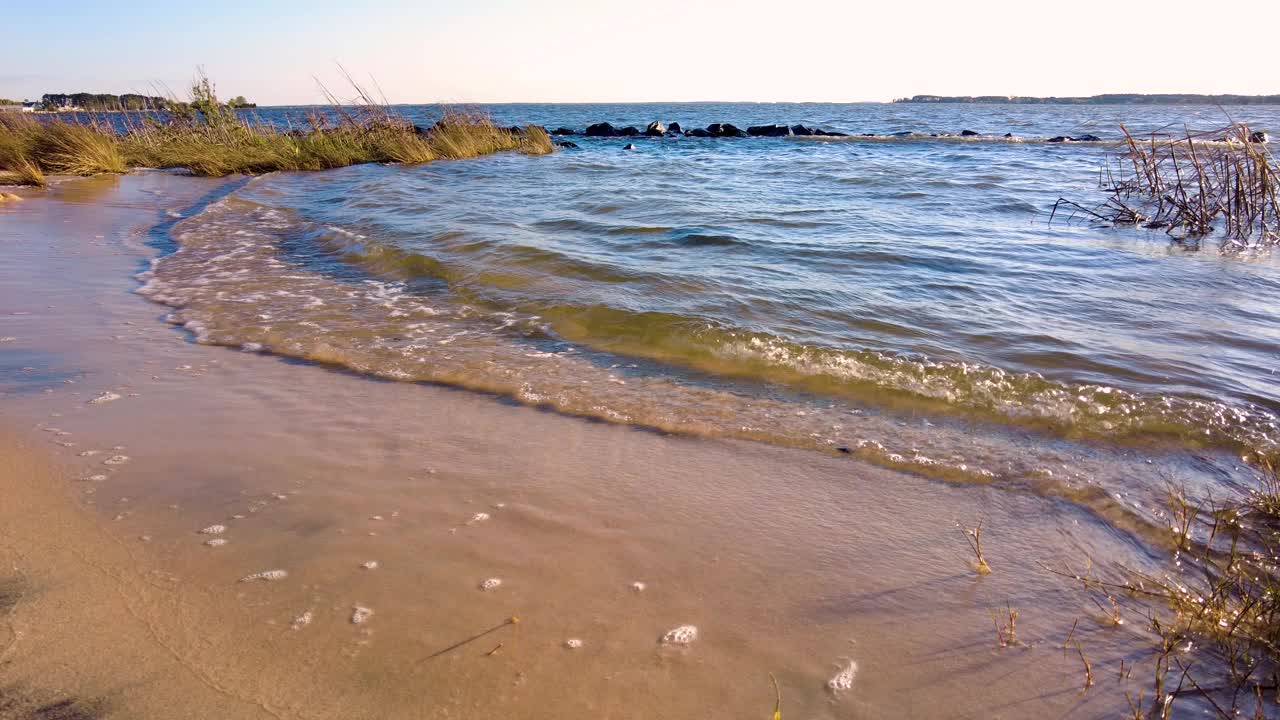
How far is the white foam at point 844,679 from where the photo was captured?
6.18ft

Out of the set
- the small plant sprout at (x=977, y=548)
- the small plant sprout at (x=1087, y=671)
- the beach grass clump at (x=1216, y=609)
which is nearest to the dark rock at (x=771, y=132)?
the beach grass clump at (x=1216, y=609)

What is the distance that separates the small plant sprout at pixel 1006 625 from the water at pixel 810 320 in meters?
1.06

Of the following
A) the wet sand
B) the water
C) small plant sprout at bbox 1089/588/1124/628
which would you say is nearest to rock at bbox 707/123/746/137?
the water

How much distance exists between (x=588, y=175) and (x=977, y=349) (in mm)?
12907

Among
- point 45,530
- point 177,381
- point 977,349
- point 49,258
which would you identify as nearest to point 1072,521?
point 977,349

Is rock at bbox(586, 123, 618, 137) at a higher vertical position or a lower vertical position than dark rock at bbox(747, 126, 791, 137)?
higher

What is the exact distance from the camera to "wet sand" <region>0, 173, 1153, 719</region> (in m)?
1.83

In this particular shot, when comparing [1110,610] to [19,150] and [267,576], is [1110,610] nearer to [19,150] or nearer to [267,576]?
[267,576]

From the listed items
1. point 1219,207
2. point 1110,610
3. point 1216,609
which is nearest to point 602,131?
point 1219,207

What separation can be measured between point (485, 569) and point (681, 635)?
72 centimetres

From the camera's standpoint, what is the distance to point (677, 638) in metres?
2.05

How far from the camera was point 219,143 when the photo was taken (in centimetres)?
1733

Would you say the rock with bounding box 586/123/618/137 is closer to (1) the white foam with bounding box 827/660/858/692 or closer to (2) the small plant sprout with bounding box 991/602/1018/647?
(2) the small plant sprout with bounding box 991/602/1018/647

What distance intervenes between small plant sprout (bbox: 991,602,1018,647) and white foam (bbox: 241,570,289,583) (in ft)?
7.47
